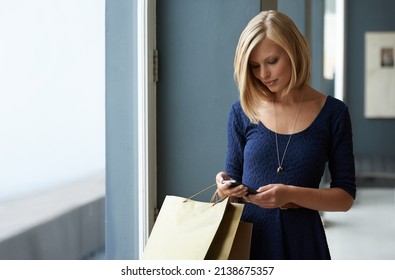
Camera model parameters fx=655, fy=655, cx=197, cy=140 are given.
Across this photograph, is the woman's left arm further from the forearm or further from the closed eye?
the closed eye

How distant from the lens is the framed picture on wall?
28.0 feet

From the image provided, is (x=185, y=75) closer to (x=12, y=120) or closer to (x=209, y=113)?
(x=209, y=113)

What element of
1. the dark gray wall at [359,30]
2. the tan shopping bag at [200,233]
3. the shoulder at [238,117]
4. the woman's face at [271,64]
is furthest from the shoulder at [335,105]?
the dark gray wall at [359,30]

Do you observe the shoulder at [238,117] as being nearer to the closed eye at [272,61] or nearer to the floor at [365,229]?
the closed eye at [272,61]

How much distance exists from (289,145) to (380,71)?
23.7 feet

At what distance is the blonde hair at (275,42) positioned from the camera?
1698mm

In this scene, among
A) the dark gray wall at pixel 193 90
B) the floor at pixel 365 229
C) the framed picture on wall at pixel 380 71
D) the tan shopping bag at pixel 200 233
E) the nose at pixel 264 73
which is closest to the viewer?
the tan shopping bag at pixel 200 233

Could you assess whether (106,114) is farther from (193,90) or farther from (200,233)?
(200,233)

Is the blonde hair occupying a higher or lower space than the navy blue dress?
higher

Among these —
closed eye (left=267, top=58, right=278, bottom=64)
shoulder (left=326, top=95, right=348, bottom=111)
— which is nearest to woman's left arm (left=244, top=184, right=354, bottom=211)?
shoulder (left=326, top=95, right=348, bottom=111)

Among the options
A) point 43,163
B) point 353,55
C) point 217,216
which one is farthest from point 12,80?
point 353,55

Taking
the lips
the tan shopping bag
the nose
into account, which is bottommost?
the tan shopping bag

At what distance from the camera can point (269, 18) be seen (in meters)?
1.71

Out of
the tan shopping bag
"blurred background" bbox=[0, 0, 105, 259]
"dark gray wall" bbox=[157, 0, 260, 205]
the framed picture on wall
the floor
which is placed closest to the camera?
the tan shopping bag
